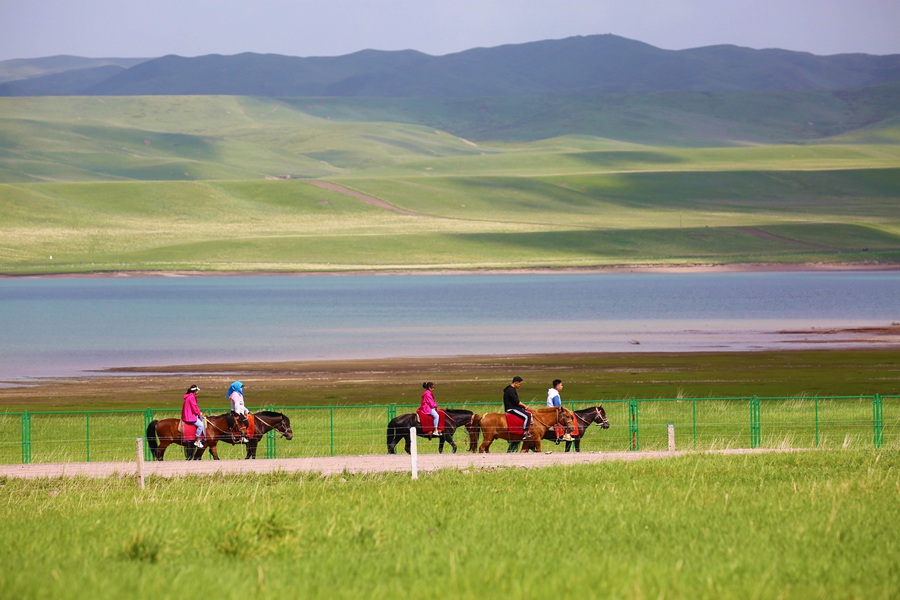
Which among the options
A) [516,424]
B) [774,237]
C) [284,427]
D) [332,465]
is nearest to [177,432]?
[284,427]

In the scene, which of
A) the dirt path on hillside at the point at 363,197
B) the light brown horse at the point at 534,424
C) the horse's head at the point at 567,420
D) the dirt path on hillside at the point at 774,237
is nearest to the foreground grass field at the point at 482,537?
the light brown horse at the point at 534,424

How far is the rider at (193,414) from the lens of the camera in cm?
2245

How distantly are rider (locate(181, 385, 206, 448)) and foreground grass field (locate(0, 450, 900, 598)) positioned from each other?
4589 millimetres

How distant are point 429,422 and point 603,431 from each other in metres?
6.27

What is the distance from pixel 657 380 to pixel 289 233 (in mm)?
111699

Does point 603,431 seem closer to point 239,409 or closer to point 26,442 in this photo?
point 239,409

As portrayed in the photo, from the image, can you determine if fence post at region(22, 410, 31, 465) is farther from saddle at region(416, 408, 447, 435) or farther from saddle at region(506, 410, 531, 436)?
saddle at region(506, 410, 531, 436)

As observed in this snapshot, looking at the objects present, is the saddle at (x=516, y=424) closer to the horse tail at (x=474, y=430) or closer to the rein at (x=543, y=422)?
the rein at (x=543, y=422)

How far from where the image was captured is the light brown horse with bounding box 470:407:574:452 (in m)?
23.6

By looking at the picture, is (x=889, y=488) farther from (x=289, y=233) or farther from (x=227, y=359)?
(x=289, y=233)

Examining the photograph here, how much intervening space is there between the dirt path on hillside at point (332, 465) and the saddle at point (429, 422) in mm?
1177

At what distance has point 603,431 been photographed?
28.8 metres

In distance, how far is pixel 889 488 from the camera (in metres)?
15.2

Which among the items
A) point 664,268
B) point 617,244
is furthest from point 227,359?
point 617,244
